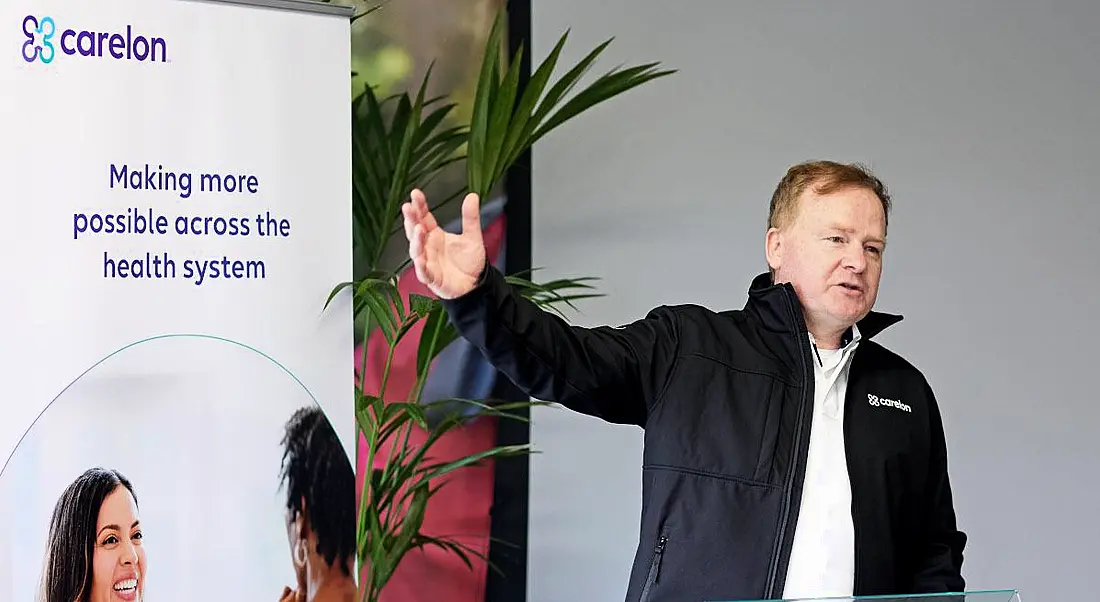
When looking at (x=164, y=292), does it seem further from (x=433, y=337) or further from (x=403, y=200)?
(x=403, y=200)

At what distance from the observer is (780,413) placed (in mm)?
1915

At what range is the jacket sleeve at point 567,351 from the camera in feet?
5.58

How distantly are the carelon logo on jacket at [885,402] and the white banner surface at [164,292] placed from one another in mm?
914

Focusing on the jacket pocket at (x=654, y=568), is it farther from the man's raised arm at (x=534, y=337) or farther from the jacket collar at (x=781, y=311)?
the jacket collar at (x=781, y=311)

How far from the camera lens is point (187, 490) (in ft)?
6.94

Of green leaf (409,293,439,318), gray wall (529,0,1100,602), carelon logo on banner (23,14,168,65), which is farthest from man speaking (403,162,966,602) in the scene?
gray wall (529,0,1100,602)

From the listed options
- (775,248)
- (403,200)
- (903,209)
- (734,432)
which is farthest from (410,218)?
(903,209)

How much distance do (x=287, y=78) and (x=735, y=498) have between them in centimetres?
108

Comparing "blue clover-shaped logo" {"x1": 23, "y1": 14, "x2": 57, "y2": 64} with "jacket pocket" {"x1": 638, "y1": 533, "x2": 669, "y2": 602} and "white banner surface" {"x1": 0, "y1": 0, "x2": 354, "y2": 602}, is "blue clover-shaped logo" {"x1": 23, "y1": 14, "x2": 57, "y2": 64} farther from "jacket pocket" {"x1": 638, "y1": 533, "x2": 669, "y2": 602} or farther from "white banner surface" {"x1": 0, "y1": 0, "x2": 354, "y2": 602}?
"jacket pocket" {"x1": 638, "y1": 533, "x2": 669, "y2": 602}

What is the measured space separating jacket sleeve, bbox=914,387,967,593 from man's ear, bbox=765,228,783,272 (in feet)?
1.09

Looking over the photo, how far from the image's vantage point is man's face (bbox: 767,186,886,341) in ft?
6.43

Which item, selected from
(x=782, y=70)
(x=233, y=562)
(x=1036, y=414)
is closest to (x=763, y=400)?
(x=233, y=562)

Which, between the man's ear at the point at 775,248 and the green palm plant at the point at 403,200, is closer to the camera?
the man's ear at the point at 775,248

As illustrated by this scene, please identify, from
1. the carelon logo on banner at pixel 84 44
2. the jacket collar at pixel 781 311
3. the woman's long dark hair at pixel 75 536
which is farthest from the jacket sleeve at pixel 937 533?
the carelon logo on banner at pixel 84 44
